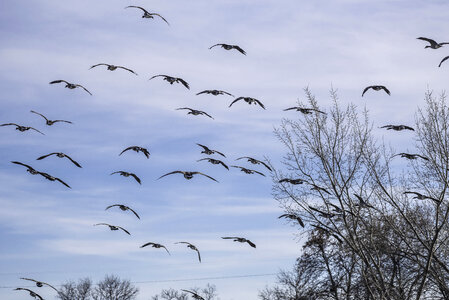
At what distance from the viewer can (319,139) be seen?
20312mm

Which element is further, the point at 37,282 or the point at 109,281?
the point at 109,281

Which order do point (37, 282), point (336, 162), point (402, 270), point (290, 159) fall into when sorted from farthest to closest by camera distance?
point (402, 270)
point (290, 159)
point (336, 162)
point (37, 282)

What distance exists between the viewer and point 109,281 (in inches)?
2734

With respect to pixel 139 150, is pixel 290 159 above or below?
above

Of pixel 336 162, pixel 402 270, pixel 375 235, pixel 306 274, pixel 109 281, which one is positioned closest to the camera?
pixel 336 162

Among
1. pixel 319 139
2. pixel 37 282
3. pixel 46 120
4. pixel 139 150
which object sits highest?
pixel 319 139

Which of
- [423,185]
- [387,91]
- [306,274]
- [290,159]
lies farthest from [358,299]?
[387,91]

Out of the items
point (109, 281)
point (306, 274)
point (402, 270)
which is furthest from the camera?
point (109, 281)

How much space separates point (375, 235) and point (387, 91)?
12.3 metres

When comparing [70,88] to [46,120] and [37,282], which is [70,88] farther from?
[37,282]

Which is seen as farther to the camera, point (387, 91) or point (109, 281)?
point (109, 281)

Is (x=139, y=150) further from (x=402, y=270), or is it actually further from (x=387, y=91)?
(x=402, y=270)

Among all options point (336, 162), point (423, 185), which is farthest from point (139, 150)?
point (423, 185)

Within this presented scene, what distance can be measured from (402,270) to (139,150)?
2041 cm
